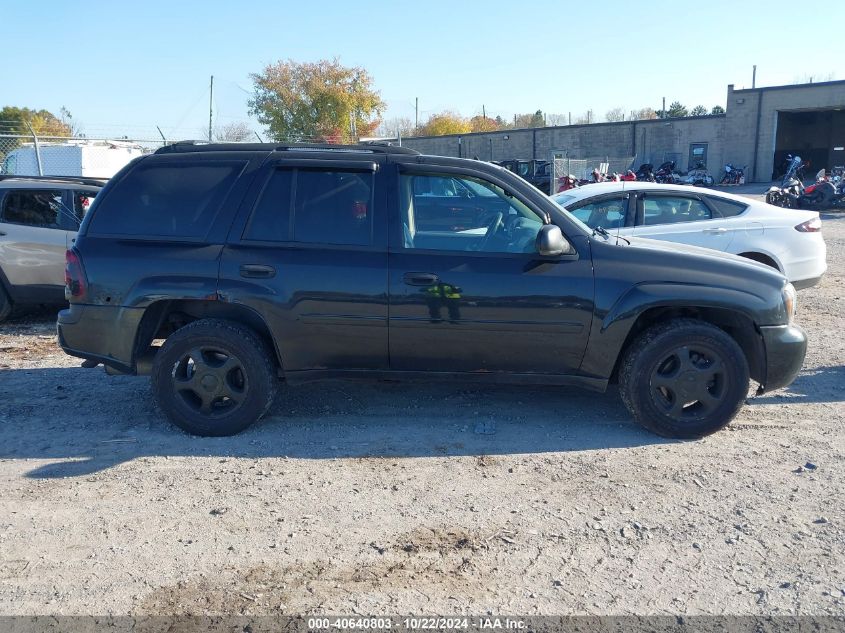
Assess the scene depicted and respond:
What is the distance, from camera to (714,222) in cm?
824

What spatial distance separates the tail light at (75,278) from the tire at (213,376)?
664 millimetres

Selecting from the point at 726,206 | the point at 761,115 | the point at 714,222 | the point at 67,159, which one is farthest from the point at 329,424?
the point at 761,115

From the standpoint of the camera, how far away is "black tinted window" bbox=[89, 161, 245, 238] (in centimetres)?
497

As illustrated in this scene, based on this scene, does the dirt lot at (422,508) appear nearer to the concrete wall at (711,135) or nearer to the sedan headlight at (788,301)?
the sedan headlight at (788,301)

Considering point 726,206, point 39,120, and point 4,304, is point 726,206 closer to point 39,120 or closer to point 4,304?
point 4,304

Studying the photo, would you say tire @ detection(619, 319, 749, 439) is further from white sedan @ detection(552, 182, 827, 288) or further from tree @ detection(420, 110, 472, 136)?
tree @ detection(420, 110, 472, 136)

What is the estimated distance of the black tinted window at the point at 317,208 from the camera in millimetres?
4898

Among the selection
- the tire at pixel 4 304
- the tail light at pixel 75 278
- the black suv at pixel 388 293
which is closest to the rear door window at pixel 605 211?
the black suv at pixel 388 293

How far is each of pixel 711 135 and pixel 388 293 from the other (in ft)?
143

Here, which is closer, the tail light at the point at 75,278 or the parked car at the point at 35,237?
the tail light at the point at 75,278

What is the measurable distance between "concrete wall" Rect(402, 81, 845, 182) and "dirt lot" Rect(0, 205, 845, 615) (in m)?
40.6

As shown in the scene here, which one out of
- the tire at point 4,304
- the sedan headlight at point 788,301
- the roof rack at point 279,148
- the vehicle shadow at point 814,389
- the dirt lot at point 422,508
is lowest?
the dirt lot at point 422,508

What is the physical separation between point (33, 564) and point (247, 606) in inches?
45.4

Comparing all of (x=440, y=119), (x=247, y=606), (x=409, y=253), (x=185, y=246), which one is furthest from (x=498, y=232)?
(x=440, y=119)
